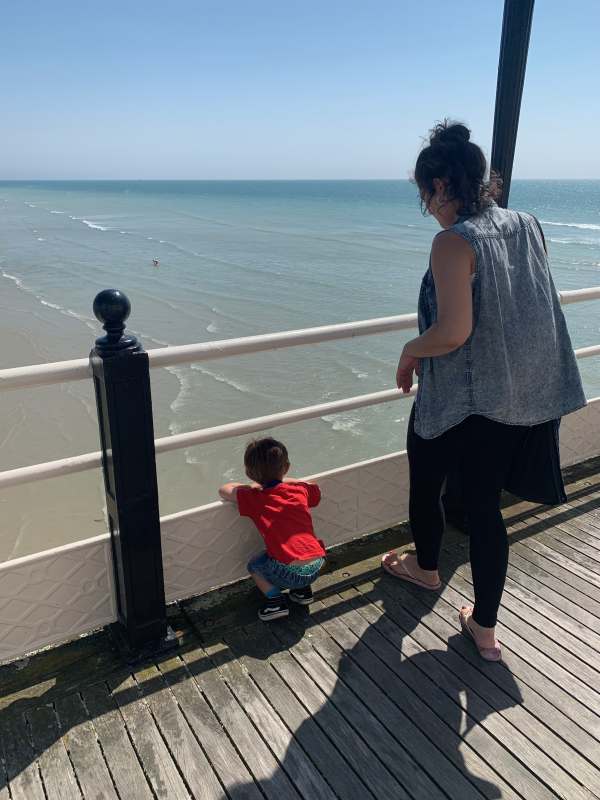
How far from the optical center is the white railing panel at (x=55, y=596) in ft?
7.18

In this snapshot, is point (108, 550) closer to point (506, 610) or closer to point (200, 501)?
point (506, 610)

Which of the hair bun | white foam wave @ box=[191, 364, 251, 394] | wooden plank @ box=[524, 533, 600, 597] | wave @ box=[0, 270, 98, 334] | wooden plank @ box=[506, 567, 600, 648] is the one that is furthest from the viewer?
wave @ box=[0, 270, 98, 334]

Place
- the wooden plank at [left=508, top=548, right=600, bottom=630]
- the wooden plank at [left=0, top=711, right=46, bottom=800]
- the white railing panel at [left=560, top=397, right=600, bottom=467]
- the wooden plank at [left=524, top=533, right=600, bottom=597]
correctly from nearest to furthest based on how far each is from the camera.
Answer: the wooden plank at [left=0, top=711, right=46, bottom=800]
the wooden plank at [left=508, top=548, right=600, bottom=630]
the wooden plank at [left=524, top=533, right=600, bottom=597]
the white railing panel at [left=560, top=397, right=600, bottom=467]

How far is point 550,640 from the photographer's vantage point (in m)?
2.40

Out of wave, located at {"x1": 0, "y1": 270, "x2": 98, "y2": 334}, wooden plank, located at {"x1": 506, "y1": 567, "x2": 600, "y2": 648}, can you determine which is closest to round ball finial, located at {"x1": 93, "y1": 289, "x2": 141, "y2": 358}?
wooden plank, located at {"x1": 506, "y1": 567, "x2": 600, "y2": 648}

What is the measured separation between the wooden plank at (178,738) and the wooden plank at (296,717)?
267 mm

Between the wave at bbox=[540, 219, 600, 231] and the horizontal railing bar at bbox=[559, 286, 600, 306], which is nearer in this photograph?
the horizontal railing bar at bbox=[559, 286, 600, 306]

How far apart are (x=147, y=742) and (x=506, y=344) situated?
1.56 m

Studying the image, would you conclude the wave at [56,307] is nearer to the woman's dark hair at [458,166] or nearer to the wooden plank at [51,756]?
the wooden plank at [51,756]

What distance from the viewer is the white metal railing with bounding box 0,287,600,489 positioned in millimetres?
2006

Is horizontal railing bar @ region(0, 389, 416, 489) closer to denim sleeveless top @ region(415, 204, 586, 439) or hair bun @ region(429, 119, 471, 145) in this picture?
denim sleeveless top @ region(415, 204, 586, 439)

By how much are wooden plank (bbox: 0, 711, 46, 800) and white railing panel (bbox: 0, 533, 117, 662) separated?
0.26 meters

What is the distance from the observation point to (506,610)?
101 inches

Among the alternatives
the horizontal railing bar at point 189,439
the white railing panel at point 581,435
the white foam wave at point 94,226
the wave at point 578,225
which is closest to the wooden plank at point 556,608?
the horizontal railing bar at point 189,439
